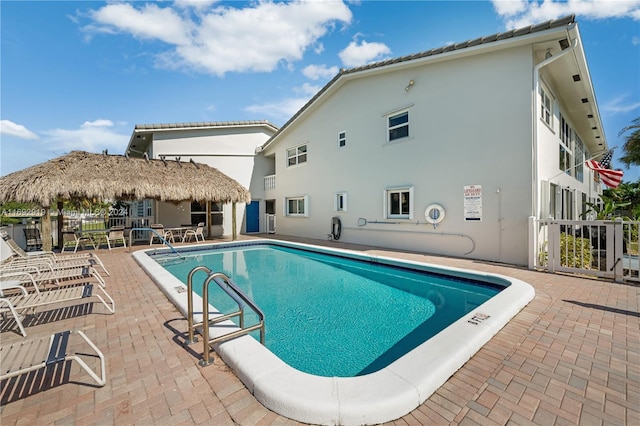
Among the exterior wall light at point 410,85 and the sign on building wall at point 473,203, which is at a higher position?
the exterior wall light at point 410,85

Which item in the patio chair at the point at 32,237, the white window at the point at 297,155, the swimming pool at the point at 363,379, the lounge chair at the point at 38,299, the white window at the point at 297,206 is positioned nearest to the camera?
the swimming pool at the point at 363,379

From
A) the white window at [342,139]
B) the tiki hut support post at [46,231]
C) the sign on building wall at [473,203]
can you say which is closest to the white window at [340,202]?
the white window at [342,139]

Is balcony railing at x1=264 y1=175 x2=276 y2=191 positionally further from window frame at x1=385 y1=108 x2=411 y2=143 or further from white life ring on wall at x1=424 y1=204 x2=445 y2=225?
white life ring on wall at x1=424 y1=204 x2=445 y2=225

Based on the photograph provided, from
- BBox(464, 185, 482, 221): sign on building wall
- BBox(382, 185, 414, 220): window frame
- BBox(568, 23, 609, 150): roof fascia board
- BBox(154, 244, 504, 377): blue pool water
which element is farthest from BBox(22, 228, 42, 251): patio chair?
BBox(568, 23, 609, 150): roof fascia board

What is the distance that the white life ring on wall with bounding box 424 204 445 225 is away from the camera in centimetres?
980

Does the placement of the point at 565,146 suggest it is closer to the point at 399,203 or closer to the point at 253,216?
the point at 399,203

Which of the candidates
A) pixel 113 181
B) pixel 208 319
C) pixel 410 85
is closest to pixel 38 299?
pixel 208 319

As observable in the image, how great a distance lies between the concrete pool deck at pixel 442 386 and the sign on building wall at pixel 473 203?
4838 mm

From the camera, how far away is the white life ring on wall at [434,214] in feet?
32.2

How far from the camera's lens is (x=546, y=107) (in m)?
9.72

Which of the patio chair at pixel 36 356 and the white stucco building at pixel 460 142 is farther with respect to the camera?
the white stucco building at pixel 460 142

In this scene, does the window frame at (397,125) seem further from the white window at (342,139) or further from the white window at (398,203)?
the white window at (342,139)

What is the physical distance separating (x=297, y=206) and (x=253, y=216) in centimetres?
418

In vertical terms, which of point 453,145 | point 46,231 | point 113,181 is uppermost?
point 453,145
